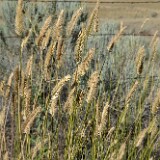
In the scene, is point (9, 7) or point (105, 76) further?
point (9, 7)

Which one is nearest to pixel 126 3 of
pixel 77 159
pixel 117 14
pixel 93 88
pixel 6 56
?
pixel 117 14

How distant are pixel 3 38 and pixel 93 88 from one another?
2.25 metres

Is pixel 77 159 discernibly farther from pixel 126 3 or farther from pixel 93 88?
pixel 126 3

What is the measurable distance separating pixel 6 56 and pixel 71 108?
6.07ft

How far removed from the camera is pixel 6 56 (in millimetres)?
3918

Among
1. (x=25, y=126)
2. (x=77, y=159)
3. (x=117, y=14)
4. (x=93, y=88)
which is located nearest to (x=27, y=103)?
(x=25, y=126)

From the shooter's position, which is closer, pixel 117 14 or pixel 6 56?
pixel 6 56

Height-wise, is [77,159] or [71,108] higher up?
[71,108]

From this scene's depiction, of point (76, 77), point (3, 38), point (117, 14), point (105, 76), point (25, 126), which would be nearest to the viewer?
point (25, 126)

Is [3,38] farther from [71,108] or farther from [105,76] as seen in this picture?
[71,108]

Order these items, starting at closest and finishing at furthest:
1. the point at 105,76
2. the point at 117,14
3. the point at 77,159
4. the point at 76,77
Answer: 1. the point at 76,77
2. the point at 77,159
3. the point at 105,76
4. the point at 117,14

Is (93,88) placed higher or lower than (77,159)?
higher

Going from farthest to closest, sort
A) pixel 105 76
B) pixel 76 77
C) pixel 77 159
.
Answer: pixel 105 76
pixel 77 159
pixel 76 77

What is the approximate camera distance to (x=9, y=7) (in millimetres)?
4172
